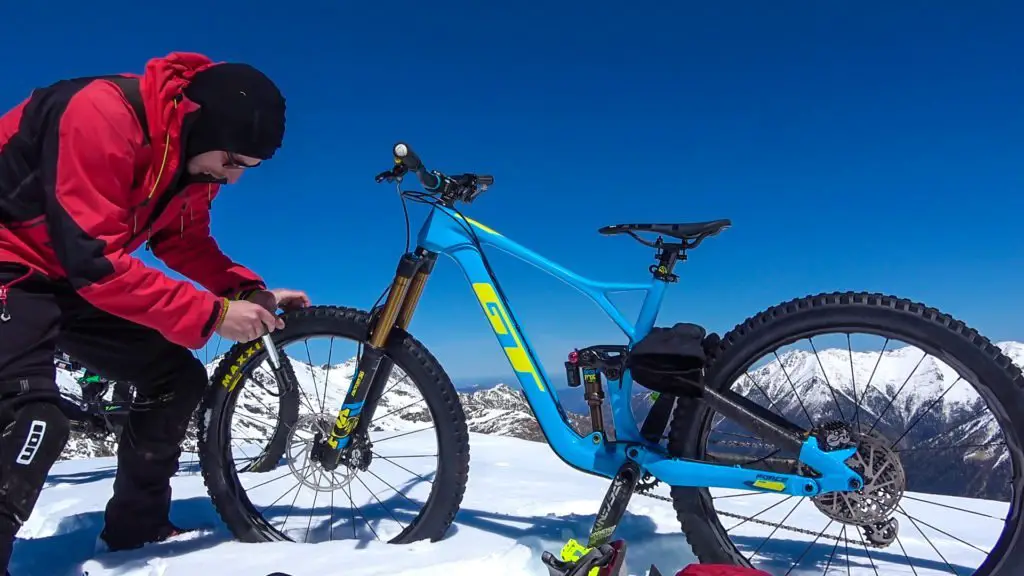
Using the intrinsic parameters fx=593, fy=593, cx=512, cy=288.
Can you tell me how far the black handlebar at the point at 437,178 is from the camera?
3314 millimetres

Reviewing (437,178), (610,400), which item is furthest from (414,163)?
(610,400)

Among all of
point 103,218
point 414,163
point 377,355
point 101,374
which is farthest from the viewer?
point 377,355

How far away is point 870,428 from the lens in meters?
2.76

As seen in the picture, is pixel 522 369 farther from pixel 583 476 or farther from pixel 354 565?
pixel 583 476

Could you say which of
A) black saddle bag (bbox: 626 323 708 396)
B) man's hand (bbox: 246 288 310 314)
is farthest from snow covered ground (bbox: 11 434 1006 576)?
man's hand (bbox: 246 288 310 314)

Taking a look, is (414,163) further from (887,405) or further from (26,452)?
(887,405)

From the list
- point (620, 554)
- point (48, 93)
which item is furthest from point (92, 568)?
point (620, 554)

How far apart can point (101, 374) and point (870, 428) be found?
3926mm

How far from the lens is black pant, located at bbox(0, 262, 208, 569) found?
244 cm

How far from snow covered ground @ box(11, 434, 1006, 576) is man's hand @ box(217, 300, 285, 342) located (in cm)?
115

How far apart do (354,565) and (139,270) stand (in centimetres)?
168

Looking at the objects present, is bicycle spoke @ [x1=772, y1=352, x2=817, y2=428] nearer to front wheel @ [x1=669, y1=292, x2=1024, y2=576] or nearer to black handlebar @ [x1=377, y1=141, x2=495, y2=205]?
front wheel @ [x1=669, y1=292, x2=1024, y2=576]

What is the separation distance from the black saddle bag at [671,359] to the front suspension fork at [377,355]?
138 cm

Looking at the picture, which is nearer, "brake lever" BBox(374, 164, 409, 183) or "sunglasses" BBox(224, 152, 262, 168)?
"sunglasses" BBox(224, 152, 262, 168)
